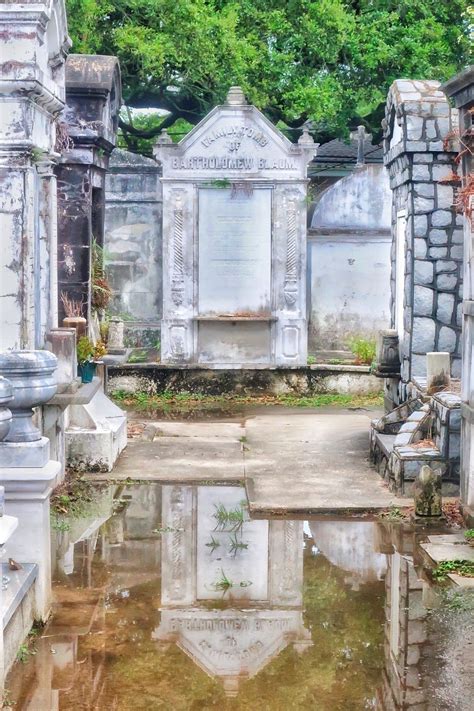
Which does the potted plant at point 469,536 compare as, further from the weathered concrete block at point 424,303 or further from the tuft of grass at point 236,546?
the weathered concrete block at point 424,303

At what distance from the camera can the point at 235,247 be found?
1542cm

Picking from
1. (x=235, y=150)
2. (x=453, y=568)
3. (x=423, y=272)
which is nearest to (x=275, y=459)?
(x=423, y=272)

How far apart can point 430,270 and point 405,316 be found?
579 millimetres

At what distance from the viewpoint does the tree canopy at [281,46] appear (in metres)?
17.3

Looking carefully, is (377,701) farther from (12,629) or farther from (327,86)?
(327,86)

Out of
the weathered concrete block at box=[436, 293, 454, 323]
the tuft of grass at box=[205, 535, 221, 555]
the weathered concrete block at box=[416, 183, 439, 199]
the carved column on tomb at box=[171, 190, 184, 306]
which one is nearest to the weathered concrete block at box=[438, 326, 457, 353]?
the weathered concrete block at box=[436, 293, 454, 323]

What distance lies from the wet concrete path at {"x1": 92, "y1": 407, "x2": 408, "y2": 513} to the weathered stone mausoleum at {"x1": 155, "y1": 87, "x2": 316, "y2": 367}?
197 centimetres

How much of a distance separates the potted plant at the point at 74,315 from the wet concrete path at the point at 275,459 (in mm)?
1308

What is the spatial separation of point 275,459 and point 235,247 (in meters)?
5.22

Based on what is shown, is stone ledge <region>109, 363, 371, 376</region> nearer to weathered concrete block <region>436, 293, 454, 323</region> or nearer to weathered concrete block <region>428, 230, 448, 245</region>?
weathered concrete block <region>436, 293, 454, 323</region>

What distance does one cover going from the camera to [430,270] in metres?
11.7

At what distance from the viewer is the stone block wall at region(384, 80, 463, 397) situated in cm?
1159

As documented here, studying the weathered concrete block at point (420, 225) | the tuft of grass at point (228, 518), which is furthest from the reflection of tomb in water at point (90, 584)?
the weathered concrete block at point (420, 225)

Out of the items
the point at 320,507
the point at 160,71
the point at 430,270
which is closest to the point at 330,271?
the point at 160,71
